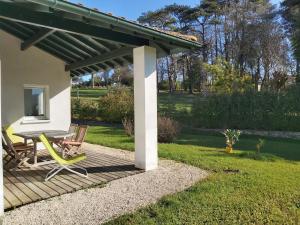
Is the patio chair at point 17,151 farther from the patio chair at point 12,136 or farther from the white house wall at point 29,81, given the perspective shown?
the white house wall at point 29,81

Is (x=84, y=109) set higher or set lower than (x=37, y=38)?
lower

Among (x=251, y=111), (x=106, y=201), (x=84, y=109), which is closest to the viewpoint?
(x=106, y=201)

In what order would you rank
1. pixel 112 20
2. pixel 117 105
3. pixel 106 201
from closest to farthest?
pixel 106 201 < pixel 112 20 < pixel 117 105

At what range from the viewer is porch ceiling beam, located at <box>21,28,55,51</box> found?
7.70 metres

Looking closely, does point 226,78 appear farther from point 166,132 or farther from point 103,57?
point 103,57

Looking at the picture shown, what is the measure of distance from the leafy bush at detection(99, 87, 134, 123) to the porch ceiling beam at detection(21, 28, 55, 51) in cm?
1082

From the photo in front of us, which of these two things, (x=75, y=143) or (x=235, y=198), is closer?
(x=235, y=198)

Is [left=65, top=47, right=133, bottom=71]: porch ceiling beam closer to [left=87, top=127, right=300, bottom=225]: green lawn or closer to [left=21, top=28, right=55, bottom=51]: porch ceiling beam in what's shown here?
[left=21, top=28, right=55, bottom=51]: porch ceiling beam

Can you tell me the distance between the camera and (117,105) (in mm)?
21547

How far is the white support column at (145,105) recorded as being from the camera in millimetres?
7535

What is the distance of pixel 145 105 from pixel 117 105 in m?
14.2

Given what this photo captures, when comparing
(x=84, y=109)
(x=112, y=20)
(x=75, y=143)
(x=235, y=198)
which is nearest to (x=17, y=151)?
(x=75, y=143)

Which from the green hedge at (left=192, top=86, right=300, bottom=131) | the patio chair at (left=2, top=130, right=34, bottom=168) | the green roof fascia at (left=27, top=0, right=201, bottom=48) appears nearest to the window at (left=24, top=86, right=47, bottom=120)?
the patio chair at (left=2, top=130, right=34, bottom=168)

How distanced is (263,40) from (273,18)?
343cm
